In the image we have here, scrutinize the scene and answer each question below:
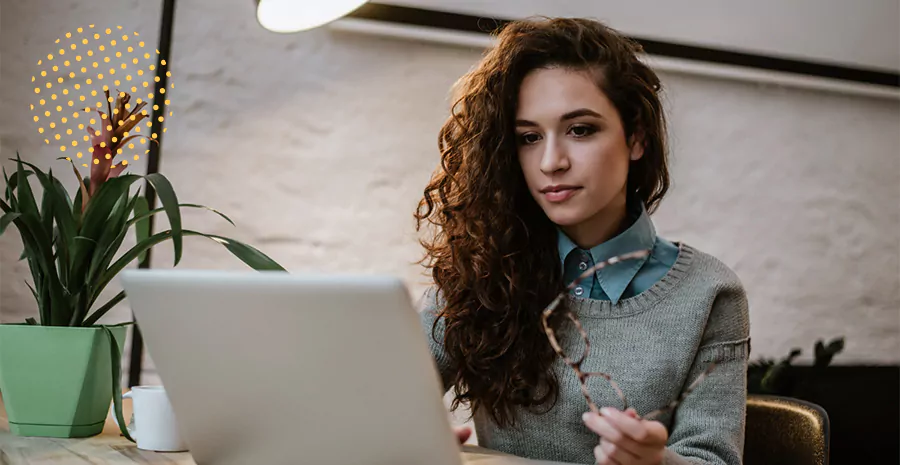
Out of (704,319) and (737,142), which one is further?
(737,142)

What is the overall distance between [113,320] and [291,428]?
1389mm

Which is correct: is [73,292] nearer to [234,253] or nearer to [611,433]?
[234,253]

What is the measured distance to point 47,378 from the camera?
1.18 metres

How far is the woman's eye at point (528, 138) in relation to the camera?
4.63ft

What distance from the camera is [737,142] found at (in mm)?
2746

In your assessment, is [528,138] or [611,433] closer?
[611,433]

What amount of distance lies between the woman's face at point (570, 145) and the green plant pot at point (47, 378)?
0.70m

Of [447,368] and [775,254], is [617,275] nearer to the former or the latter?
[447,368]

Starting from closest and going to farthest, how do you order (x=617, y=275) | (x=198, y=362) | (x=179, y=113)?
1. (x=198, y=362)
2. (x=617, y=275)
3. (x=179, y=113)

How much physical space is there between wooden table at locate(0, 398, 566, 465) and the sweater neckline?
A: 0.29 metres

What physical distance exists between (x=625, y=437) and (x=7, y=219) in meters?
0.83

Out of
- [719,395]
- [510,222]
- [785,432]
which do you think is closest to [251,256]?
[510,222]

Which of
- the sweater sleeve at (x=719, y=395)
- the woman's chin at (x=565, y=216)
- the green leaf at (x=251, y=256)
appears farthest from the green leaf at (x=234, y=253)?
the sweater sleeve at (x=719, y=395)

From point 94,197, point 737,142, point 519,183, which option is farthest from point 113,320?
point 737,142
